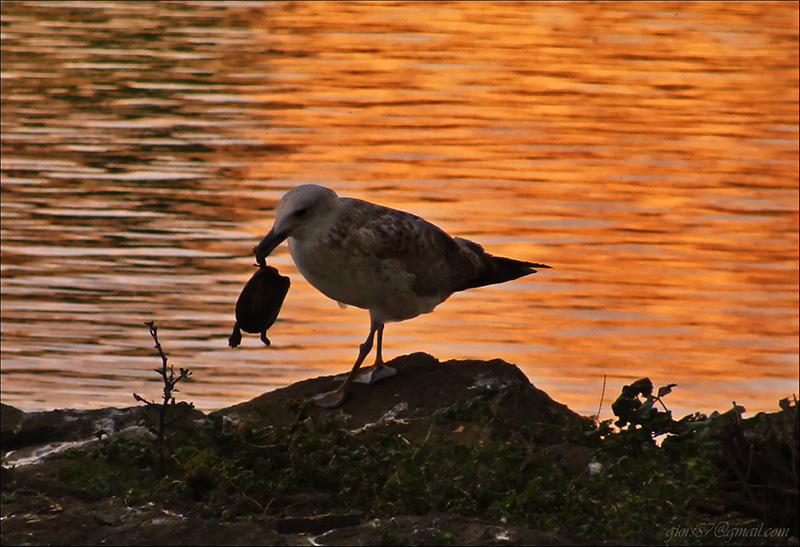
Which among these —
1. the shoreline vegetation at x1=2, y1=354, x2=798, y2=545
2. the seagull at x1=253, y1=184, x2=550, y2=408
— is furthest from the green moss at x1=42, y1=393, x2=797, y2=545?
the seagull at x1=253, y1=184, x2=550, y2=408

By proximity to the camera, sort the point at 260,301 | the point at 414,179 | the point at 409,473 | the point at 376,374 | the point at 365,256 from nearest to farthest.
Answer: the point at 409,473, the point at 365,256, the point at 260,301, the point at 376,374, the point at 414,179

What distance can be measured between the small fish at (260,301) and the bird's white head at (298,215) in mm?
146

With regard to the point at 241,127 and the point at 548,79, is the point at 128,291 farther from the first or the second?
the point at 548,79

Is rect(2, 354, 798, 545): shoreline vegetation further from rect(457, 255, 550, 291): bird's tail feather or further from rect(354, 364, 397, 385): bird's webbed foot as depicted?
rect(457, 255, 550, 291): bird's tail feather

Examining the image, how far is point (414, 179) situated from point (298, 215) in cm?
873

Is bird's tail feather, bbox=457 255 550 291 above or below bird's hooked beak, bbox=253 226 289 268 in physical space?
below

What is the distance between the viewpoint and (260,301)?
7.36 m

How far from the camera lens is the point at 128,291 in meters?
12.3

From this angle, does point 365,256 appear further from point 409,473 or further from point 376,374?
point 409,473

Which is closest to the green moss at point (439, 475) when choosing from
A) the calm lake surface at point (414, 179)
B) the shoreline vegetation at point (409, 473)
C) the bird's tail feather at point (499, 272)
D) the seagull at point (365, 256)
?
the shoreline vegetation at point (409, 473)

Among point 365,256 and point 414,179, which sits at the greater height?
point 414,179

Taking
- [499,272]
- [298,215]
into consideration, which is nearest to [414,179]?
[499,272]

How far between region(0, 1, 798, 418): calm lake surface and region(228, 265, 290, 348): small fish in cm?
277

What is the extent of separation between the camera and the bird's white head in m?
7.05
